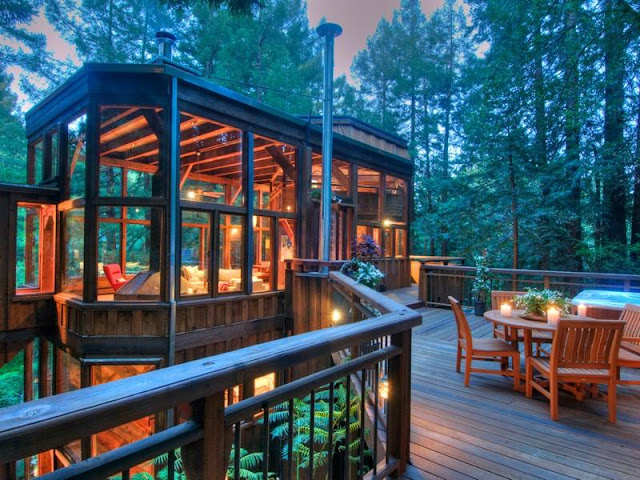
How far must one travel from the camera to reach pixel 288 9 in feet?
51.7

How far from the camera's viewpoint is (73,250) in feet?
20.4

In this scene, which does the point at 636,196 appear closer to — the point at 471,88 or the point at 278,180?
the point at 471,88

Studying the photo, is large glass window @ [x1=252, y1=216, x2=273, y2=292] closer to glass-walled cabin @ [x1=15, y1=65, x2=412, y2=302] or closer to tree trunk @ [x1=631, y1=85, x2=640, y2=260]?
glass-walled cabin @ [x1=15, y1=65, x2=412, y2=302]

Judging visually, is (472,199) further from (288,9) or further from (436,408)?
(288,9)

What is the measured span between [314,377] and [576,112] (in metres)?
9.38

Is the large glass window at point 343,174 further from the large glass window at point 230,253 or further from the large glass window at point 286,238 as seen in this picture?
the large glass window at point 230,253

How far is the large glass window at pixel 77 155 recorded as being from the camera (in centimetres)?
610

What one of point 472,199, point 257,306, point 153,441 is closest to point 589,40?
point 472,199

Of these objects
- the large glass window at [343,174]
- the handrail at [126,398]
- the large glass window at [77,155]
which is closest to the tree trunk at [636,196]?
the large glass window at [343,174]

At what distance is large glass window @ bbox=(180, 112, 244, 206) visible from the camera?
247 inches

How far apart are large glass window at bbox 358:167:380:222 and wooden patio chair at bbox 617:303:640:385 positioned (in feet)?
24.1

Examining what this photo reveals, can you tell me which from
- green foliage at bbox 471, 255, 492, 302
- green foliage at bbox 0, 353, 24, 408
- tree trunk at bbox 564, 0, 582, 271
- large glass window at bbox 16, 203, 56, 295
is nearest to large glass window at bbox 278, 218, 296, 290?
green foliage at bbox 471, 255, 492, 302

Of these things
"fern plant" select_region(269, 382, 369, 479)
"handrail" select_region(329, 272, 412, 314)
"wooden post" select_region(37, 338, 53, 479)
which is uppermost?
"handrail" select_region(329, 272, 412, 314)

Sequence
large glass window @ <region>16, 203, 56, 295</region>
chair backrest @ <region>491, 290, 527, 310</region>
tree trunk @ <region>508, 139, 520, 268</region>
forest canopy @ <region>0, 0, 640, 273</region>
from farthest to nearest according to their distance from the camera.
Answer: tree trunk @ <region>508, 139, 520, 268</region> → forest canopy @ <region>0, 0, 640, 273</region> → large glass window @ <region>16, 203, 56, 295</region> → chair backrest @ <region>491, 290, 527, 310</region>
